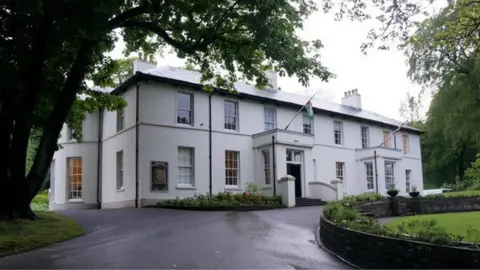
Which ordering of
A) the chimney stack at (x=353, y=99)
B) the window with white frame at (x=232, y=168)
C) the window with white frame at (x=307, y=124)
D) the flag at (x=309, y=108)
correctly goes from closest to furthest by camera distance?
the window with white frame at (x=232, y=168) → the flag at (x=309, y=108) → the window with white frame at (x=307, y=124) → the chimney stack at (x=353, y=99)

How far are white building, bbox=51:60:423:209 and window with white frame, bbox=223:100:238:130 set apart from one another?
0.06 meters

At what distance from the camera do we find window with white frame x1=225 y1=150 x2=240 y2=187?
28.3 m

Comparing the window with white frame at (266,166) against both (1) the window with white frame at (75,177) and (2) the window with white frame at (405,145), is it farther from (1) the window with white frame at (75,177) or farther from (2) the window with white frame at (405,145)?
(2) the window with white frame at (405,145)

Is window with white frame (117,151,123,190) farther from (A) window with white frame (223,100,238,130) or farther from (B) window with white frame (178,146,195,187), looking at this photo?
(A) window with white frame (223,100,238,130)

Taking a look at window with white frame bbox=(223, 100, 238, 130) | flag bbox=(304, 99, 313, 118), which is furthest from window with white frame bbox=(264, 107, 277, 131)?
window with white frame bbox=(223, 100, 238, 130)

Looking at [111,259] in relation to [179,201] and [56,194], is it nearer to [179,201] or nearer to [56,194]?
[179,201]

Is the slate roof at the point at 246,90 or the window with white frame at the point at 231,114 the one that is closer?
the slate roof at the point at 246,90

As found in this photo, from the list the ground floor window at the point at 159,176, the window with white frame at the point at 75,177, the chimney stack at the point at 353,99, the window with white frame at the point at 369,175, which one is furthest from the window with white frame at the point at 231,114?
the chimney stack at the point at 353,99

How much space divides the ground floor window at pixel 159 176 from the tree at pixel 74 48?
8006 mm

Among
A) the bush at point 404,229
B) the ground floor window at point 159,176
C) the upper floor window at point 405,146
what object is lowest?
the bush at point 404,229

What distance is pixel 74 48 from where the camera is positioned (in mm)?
16562

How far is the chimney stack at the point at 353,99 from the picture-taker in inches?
1676

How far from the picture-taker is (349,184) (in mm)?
35688

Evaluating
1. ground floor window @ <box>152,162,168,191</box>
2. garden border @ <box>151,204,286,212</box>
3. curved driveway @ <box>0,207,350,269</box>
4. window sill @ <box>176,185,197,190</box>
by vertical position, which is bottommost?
curved driveway @ <box>0,207,350,269</box>
